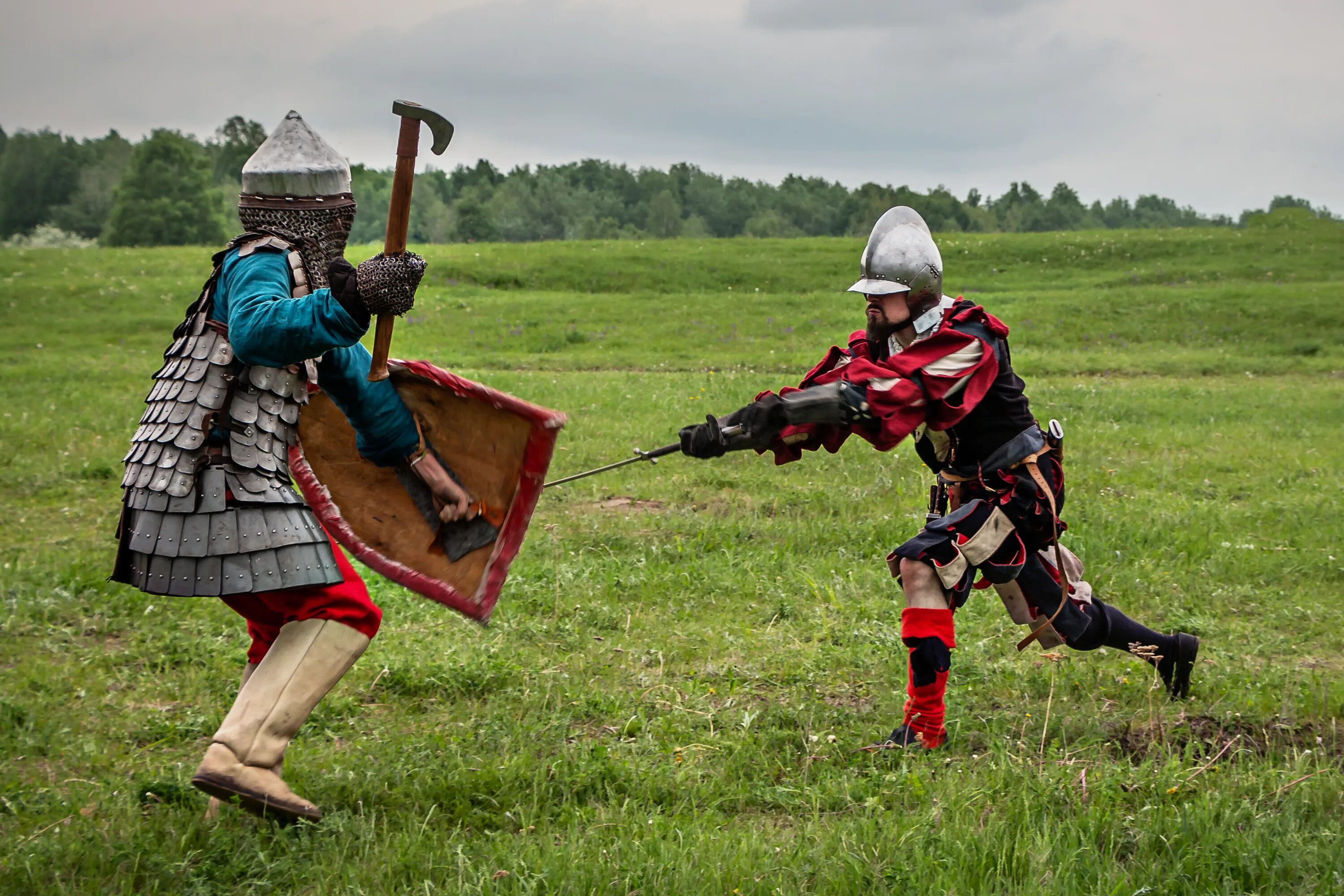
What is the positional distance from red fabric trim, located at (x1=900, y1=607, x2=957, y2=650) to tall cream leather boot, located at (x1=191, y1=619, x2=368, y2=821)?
1988mm

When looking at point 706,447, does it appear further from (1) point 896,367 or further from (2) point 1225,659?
(2) point 1225,659

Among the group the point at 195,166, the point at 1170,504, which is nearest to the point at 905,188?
the point at 195,166

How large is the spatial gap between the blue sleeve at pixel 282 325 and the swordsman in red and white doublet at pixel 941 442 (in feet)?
4.33

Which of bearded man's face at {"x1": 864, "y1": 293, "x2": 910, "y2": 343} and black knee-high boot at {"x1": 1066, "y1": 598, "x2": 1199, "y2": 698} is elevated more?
bearded man's face at {"x1": 864, "y1": 293, "x2": 910, "y2": 343}

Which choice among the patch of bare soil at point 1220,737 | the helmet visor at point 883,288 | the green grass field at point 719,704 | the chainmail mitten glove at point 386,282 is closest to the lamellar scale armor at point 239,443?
the chainmail mitten glove at point 386,282

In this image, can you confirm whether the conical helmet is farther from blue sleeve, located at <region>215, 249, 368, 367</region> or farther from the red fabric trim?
the red fabric trim

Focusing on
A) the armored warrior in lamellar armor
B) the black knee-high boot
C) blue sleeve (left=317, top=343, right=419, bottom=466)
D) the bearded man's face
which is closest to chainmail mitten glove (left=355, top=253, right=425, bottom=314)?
the armored warrior in lamellar armor

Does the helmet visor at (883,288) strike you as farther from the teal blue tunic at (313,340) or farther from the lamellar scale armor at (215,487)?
the lamellar scale armor at (215,487)

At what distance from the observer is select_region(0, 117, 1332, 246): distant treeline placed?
60.3 m

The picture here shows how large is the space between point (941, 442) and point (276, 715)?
8.68 feet

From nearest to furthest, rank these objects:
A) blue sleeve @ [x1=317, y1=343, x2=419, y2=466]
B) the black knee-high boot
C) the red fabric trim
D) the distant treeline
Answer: blue sleeve @ [x1=317, y1=343, x2=419, y2=466] < the red fabric trim < the black knee-high boot < the distant treeline

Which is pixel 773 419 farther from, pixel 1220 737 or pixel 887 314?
pixel 1220 737

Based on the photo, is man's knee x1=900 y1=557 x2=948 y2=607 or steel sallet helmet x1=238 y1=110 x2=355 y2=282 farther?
man's knee x1=900 y1=557 x2=948 y2=607

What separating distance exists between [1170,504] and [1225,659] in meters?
3.02
